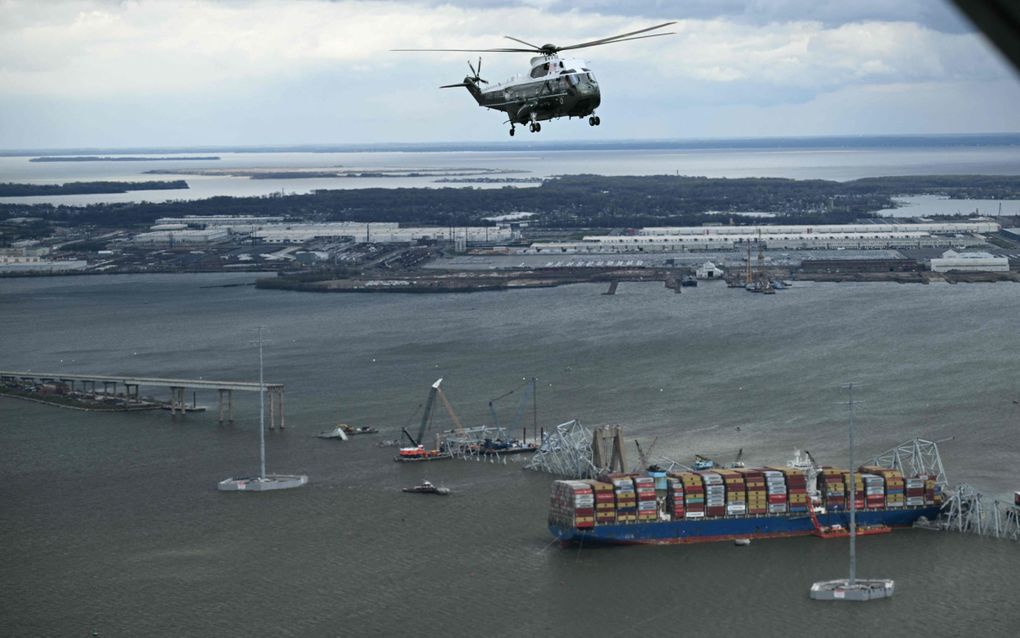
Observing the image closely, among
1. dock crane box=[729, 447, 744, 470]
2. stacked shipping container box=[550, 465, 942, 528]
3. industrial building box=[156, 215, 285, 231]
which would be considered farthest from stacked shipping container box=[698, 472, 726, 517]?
industrial building box=[156, 215, 285, 231]

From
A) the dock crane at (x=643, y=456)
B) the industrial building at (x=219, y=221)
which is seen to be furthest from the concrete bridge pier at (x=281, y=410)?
the industrial building at (x=219, y=221)

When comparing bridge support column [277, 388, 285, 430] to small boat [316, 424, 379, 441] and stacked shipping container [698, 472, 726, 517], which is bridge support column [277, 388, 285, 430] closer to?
small boat [316, 424, 379, 441]

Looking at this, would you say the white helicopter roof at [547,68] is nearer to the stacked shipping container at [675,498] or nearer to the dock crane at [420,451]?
the stacked shipping container at [675,498]

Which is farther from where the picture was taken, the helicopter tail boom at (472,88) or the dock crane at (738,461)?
the dock crane at (738,461)

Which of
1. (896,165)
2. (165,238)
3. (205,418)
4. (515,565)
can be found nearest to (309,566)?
(515,565)

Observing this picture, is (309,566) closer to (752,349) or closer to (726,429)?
(726,429)

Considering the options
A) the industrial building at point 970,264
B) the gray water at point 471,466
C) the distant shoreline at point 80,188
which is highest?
the distant shoreline at point 80,188

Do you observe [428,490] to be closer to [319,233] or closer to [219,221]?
[319,233]

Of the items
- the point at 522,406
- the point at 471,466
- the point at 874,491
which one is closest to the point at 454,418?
the point at 522,406
